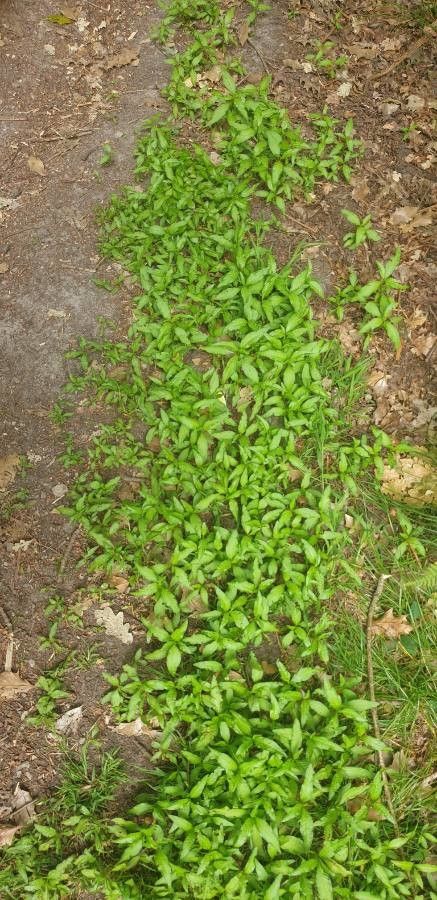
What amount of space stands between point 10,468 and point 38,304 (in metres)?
1.05

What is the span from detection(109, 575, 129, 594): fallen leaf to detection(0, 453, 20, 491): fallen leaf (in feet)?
2.65

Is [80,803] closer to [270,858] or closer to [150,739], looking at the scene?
[150,739]

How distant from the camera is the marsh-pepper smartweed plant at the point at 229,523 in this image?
8.63ft

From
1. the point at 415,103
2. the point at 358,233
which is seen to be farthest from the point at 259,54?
the point at 358,233

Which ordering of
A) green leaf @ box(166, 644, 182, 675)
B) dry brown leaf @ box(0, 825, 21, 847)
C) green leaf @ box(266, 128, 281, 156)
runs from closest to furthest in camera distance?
dry brown leaf @ box(0, 825, 21, 847) → green leaf @ box(166, 644, 182, 675) → green leaf @ box(266, 128, 281, 156)

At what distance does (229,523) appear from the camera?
3221mm

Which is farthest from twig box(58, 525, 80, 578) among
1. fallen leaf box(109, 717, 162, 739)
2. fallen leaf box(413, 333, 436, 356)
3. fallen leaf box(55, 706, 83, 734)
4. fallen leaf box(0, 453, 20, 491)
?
fallen leaf box(413, 333, 436, 356)

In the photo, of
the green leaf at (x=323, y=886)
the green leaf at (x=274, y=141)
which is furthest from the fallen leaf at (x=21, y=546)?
the green leaf at (x=274, y=141)

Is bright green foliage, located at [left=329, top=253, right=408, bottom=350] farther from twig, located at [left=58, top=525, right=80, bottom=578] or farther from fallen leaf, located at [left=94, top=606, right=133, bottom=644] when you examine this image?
fallen leaf, located at [left=94, top=606, right=133, bottom=644]

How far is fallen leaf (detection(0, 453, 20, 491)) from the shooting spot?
3.45 m

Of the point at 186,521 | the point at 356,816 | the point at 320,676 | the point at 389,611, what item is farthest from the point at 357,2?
the point at 356,816

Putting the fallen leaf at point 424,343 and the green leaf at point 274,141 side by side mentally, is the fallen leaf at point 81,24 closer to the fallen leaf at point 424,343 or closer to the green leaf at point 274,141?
the green leaf at point 274,141

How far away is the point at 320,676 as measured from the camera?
115 inches

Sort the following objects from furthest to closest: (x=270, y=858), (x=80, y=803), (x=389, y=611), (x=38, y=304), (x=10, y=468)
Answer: (x=38, y=304) < (x=10, y=468) < (x=389, y=611) < (x=80, y=803) < (x=270, y=858)
